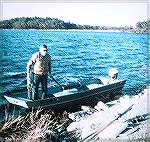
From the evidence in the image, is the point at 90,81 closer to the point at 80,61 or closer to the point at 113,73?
the point at 113,73

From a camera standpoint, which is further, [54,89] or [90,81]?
[90,81]

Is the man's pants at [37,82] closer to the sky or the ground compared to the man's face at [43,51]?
closer to the ground

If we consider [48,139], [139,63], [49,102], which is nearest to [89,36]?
[139,63]

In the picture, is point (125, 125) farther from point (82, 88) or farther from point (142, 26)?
point (142, 26)

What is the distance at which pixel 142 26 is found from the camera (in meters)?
15.7

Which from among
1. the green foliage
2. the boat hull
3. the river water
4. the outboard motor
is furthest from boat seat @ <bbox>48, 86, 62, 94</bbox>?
the green foliage

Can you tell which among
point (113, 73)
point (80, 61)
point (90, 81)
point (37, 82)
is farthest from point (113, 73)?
point (80, 61)

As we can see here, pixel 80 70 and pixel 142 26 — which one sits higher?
pixel 142 26

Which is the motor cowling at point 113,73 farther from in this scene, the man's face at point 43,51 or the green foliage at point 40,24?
the man's face at point 43,51

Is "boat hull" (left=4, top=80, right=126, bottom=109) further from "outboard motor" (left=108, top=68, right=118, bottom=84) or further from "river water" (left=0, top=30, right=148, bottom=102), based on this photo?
"river water" (left=0, top=30, right=148, bottom=102)

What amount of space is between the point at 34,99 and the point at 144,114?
322 centimetres

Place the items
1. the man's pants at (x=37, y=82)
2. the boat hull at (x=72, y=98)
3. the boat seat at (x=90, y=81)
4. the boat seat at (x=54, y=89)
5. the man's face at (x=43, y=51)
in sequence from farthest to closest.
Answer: the boat seat at (x=90, y=81) → the boat seat at (x=54, y=89) → the boat hull at (x=72, y=98) → the man's pants at (x=37, y=82) → the man's face at (x=43, y=51)

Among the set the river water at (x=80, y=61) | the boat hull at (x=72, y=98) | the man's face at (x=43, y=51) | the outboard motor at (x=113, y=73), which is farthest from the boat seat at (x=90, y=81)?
the man's face at (x=43, y=51)

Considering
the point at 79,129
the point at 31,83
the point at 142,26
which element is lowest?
the point at 79,129
